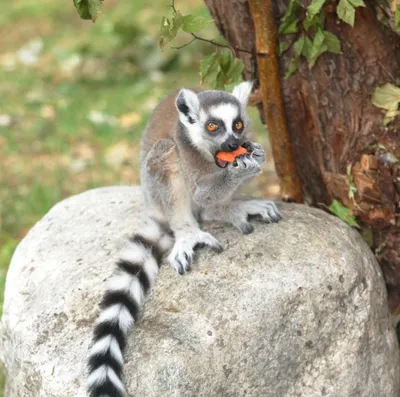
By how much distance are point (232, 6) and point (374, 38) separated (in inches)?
26.9

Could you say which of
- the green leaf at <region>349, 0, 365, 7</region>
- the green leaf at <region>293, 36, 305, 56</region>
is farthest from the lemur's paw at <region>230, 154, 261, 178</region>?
the green leaf at <region>349, 0, 365, 7</region>

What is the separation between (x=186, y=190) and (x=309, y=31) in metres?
0.93

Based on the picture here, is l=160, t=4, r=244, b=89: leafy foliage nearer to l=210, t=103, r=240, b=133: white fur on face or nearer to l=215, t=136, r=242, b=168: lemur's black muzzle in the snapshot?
l=210, t=103, r=240, b=133: white fur on face

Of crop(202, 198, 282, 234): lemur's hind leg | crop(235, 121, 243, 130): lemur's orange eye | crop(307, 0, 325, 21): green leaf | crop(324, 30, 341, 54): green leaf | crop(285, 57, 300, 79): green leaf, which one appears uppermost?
crop(307, 0, 325, 21): green leaf

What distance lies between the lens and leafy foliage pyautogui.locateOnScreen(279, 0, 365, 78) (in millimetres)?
3189

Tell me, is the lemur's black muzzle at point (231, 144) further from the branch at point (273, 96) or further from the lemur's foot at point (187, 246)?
the branch at point (273, 96)

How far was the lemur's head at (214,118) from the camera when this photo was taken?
3.21 meters

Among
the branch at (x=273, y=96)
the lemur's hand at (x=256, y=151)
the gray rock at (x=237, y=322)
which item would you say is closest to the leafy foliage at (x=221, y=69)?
the branch at (x=273, y=96)

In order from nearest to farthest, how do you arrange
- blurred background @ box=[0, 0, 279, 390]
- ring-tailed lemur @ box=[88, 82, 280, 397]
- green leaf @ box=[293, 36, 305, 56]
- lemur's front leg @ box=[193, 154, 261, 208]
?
ring-tailed lemur @ box=[88, 82, 280, 397], lemur's front leg @ box=[193, 154, 261, 208], green leaf @ box=[293, 36, 305, 56], blurred background @ box=[0, 0, 279, 390]

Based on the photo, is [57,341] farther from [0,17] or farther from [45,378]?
[0,17]

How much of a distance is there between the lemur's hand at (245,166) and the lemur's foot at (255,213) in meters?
0.25

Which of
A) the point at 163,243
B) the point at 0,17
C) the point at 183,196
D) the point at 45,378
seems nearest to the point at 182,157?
the point at 183,196

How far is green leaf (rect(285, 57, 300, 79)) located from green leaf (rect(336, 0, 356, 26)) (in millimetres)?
410

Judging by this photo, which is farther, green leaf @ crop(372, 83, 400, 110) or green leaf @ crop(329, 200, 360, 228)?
green leaf @ crop(329, 200, 360, 228)
